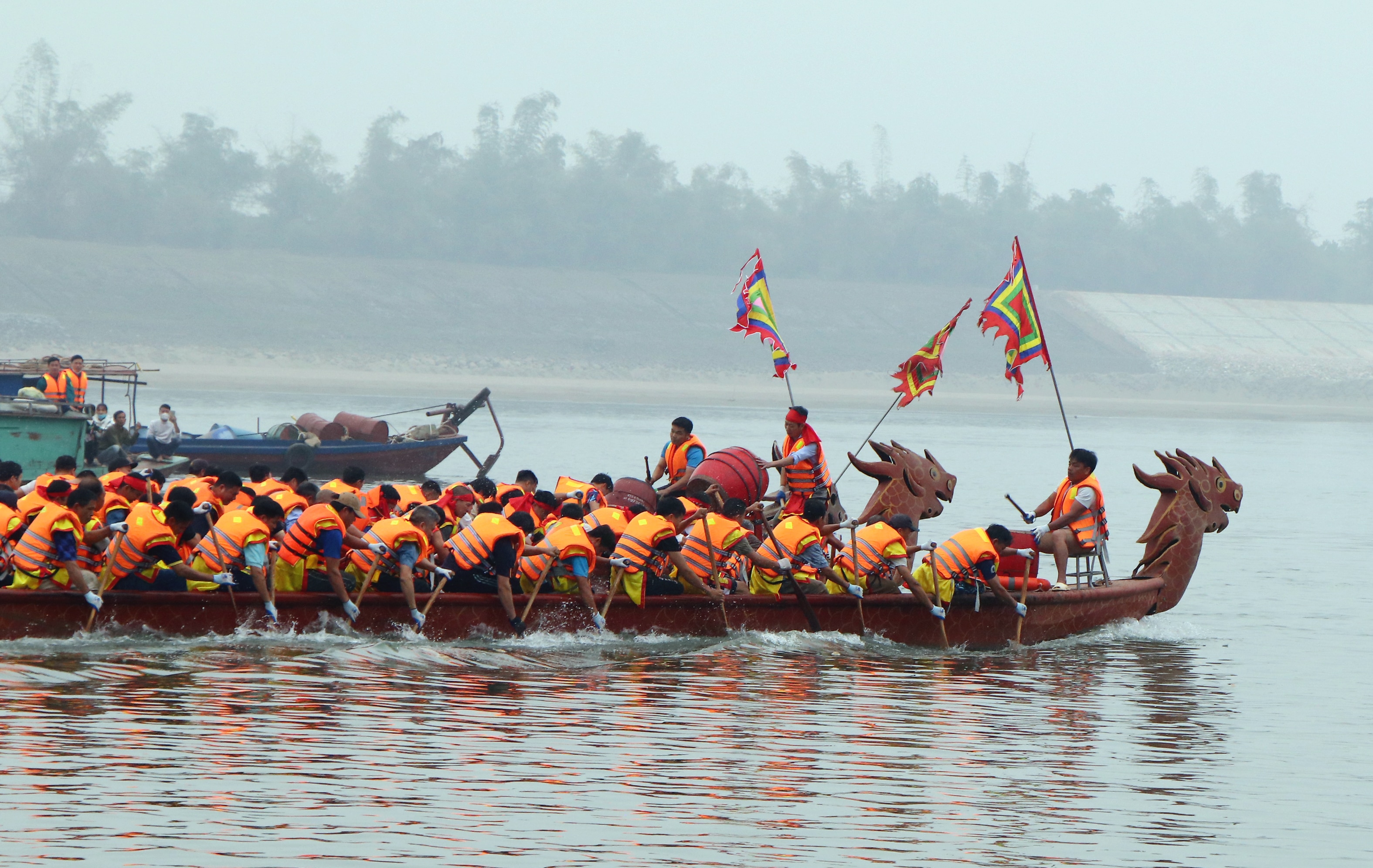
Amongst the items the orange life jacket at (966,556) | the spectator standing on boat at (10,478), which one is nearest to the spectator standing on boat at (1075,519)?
the orange life jacket at (966,556)

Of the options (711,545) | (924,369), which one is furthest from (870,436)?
(711,545)

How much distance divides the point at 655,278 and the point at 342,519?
7493cm

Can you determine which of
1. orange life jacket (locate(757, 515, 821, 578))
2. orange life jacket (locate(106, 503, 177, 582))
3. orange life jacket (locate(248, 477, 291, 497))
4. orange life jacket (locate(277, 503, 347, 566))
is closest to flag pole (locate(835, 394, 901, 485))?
orange life jacket (locate(757, 515, 821, 578))

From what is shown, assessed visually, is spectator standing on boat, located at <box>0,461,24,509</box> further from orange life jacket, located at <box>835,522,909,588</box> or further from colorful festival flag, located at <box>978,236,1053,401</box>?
colorful festival flag, located at <box>978,236,1053,401</box>

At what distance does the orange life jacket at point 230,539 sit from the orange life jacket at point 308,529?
0.27 m

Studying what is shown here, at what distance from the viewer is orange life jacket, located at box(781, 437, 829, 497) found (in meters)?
15.9

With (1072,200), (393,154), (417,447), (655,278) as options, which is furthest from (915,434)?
(1072,200)

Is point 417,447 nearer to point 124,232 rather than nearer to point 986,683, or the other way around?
point 986,683

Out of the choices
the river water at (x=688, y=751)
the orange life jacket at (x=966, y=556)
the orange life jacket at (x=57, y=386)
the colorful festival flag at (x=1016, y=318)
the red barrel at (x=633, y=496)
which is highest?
the colorful festival flag at (x=1016, y=318)

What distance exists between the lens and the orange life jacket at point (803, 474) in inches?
626

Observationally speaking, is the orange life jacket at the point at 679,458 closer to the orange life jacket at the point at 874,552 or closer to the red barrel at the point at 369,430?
the orange life jacket at the point at 874,552

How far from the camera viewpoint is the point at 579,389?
222ft

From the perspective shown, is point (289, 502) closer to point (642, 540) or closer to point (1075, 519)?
point (642, 540)

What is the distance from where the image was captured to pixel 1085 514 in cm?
1500
